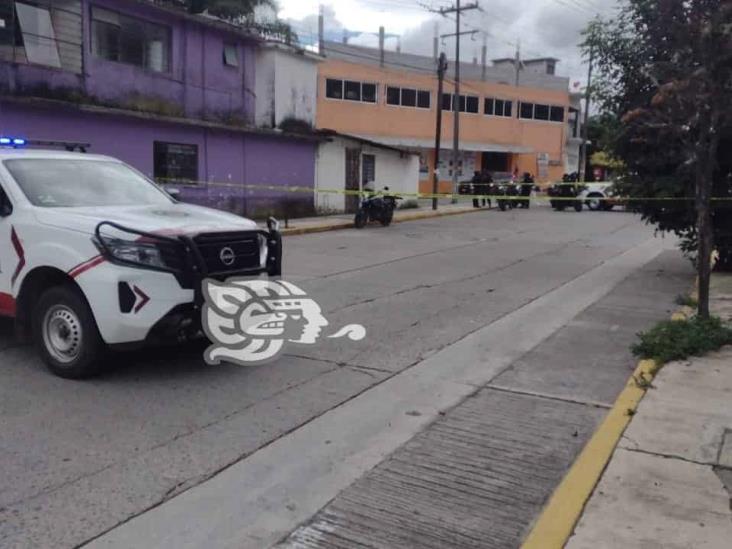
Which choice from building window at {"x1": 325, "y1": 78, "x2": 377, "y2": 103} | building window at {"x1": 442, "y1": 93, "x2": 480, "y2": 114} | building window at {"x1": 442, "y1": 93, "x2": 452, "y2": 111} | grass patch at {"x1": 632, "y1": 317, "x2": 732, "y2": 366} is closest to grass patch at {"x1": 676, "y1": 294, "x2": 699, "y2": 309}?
grass patch at {"x1": 632, "y1": 317, "x2": 732, "y2": 366}

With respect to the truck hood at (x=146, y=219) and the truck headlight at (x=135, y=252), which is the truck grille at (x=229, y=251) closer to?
the truck hood at (x=146, y=219)

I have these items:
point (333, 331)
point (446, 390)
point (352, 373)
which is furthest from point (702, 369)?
point (333, 331)

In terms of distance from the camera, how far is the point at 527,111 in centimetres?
4972

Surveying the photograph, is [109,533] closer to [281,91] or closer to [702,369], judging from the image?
[702,369]

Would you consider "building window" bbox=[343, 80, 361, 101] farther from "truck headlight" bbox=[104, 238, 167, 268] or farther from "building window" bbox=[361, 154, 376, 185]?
"truck headlight" bbox=[104, 238, 167, 268]

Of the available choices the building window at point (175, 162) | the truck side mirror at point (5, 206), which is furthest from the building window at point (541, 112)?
the truck side mirror at point (5, 206)

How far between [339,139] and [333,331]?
19311 millimetres

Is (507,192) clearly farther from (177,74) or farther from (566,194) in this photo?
(177,74)

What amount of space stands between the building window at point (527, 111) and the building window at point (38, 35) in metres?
37.6

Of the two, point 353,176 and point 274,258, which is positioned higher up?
point 353,176

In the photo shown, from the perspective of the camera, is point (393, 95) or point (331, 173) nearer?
point (331, 173)

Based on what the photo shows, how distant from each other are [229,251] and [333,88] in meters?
35.3

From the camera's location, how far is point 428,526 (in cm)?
362

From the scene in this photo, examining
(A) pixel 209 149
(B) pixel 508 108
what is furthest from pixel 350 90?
(A) pixel 209 149
